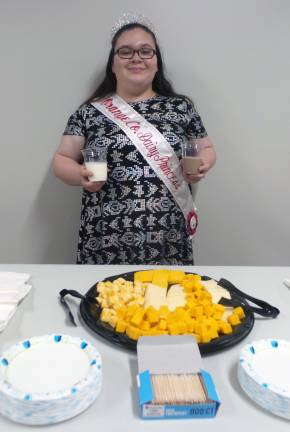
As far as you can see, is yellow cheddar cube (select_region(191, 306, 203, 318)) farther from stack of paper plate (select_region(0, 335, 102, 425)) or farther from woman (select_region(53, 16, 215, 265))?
woman (select_region(53, 16, 215, 265))

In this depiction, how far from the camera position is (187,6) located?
4.85 ft

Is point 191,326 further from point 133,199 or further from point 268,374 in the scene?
point 133,199

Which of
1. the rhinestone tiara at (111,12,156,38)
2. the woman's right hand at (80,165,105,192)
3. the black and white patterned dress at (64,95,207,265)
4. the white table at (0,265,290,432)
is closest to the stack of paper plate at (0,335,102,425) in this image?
the white table at (0,265,290,432)

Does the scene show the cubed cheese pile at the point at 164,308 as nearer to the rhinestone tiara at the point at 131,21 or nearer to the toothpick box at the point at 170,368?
the toothpick box at the point at 170,368

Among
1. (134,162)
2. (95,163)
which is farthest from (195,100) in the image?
(95,163)

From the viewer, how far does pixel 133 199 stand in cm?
131

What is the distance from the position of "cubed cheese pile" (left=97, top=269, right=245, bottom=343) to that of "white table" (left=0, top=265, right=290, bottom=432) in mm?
45

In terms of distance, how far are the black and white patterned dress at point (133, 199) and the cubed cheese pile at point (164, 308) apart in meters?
0.45

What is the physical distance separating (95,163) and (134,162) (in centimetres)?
25

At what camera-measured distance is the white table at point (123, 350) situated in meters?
0.52

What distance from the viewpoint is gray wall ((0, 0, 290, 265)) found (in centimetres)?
148

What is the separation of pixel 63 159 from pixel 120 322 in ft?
2.57

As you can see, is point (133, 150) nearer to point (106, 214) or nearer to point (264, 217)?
point (106, 214)

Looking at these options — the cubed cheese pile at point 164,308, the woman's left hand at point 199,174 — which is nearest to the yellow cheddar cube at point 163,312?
the cubed cheese pile at point 164,308
